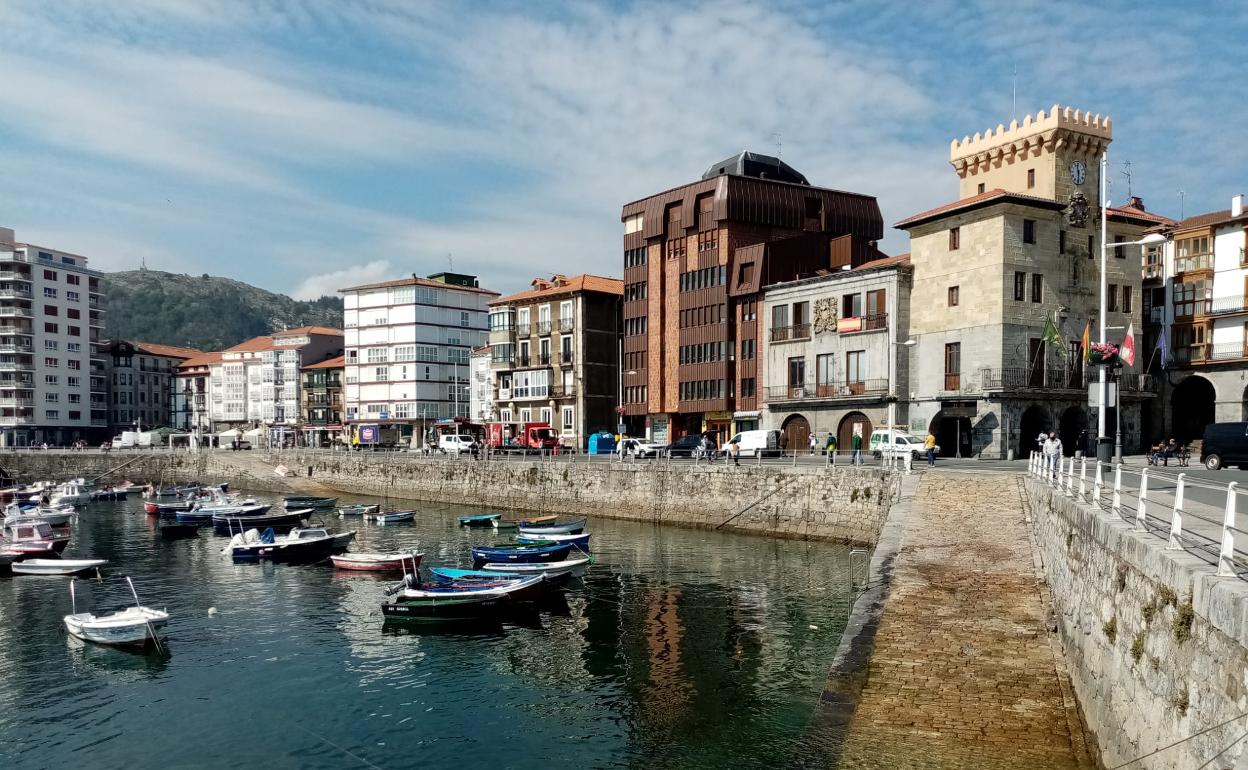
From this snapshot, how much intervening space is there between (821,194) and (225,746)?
77314 millimetres

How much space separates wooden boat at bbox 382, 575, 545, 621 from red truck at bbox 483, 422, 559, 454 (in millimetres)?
50928

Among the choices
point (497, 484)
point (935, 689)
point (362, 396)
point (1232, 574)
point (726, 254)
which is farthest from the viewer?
point (362, 396)

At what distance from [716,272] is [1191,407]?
40.5m

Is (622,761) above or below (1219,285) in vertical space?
below

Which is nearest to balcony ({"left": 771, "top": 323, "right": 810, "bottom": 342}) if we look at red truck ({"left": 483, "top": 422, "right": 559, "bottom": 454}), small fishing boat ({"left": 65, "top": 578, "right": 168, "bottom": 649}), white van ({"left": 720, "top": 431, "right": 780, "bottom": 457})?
white van ({"left": 720, "top": 431, "right": 780, "bottom": 457})

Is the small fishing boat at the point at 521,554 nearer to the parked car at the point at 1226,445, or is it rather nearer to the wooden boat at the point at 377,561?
the wooden boat at the point at 377,561

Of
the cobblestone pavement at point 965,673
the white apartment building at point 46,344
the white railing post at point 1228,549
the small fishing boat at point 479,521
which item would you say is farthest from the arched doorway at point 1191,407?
the white apartment building at point 46,344

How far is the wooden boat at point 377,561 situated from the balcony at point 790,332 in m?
41.9

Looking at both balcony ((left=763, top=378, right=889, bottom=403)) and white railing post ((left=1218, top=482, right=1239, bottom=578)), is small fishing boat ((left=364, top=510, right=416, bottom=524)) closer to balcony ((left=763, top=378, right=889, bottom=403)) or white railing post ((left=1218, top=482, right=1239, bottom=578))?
balcony ((left=763, top=378, right=889, bottom=403))

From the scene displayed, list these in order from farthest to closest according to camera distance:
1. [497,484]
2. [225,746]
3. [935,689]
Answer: [497,484], [225,746], [935,689]

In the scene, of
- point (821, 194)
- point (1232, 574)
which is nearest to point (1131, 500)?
point (1232, 574)

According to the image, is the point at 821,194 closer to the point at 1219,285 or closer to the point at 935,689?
the point at 1219,285

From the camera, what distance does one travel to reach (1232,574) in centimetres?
1115

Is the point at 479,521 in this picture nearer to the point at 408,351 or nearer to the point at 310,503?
the point at 310,503
